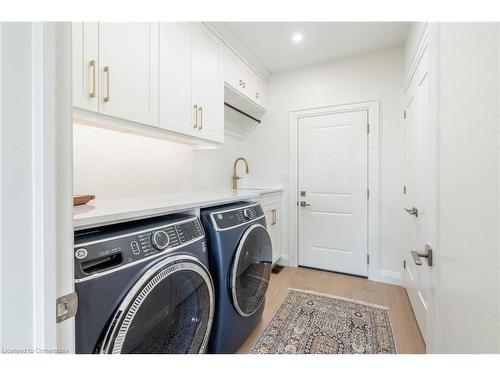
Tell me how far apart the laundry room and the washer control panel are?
0.04ft

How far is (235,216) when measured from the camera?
1415 mm

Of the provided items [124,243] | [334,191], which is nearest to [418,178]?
[334,191]

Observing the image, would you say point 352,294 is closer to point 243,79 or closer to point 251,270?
point 251,270

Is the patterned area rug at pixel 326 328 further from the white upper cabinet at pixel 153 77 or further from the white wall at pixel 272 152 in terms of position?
the white upper cabinet at pixel 153 77

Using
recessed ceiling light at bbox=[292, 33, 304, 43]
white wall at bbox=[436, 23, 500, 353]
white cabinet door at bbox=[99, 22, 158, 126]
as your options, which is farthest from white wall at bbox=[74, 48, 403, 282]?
white wall at bbox=[436, 23, 500, 353]

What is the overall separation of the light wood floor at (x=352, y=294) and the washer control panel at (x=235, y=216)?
825mm

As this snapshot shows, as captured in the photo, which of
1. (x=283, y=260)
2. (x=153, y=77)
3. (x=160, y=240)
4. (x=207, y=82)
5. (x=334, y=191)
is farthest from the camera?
(x=283, y=260)

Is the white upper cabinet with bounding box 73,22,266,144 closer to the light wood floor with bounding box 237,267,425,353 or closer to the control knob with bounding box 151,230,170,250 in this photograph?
the control knob with bounding box 151,230,170,250

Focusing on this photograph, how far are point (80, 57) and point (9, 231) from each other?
102 cm

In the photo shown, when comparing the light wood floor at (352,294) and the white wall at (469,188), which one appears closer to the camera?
the white wall at (469,188)

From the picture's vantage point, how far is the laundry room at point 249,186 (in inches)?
15.4

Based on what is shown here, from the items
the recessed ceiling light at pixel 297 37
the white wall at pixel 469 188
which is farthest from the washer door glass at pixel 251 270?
the recessed ceiling light at pixel 297 37

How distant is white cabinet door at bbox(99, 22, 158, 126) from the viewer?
1.15 metres

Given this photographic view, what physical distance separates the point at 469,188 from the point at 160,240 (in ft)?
3.18
